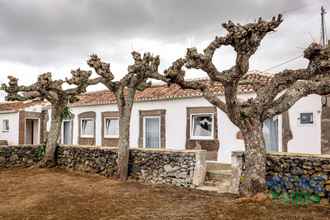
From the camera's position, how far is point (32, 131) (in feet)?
85.9

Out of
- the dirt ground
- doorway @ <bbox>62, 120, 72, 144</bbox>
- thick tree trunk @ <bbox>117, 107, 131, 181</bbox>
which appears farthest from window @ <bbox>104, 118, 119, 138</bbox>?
the dirt ground

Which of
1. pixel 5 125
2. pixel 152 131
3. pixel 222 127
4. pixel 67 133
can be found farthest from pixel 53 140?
pixel 5 125

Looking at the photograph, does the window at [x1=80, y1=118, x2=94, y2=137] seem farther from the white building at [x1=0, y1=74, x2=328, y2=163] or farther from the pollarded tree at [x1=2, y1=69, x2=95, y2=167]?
the pollarded tree at [x1=2, y1=69, x2=95, y2=167]

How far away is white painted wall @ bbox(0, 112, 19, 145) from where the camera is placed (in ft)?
80.9

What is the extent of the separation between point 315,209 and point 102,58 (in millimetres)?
8792

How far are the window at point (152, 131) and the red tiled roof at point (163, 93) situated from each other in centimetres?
111

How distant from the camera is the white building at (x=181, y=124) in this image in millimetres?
12547

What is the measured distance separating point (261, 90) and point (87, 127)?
14.4m

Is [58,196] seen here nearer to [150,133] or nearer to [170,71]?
[170,71]

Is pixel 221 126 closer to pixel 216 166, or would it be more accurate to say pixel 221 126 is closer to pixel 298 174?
pixel 216 166

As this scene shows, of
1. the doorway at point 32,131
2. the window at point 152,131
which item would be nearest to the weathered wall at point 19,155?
the window at point 152,131

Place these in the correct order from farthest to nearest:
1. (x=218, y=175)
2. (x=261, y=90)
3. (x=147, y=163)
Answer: (x=147, y=163) → (x=218, y=175) → (x=261, y=90)

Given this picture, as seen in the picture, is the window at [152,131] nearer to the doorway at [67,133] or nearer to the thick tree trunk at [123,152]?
the thick tree trunk at [123,152]

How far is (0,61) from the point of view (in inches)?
833
